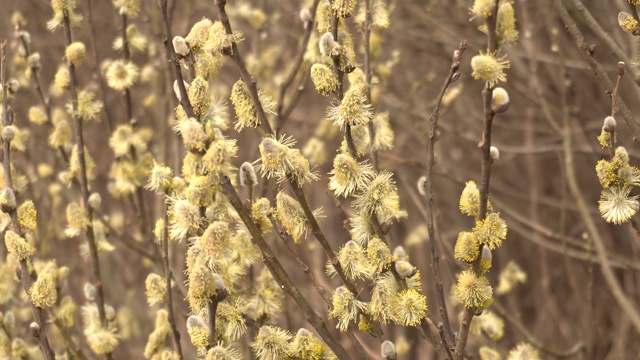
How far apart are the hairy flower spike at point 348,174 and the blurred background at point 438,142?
1620 millimetres

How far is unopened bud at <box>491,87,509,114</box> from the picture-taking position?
3.90 feet

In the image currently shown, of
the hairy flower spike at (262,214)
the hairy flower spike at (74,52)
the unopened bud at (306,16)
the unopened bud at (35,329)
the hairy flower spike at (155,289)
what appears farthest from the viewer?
the unopened bud at (306,16)

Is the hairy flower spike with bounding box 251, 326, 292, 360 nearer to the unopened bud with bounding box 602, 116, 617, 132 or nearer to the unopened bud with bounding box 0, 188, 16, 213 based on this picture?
the unopened bud with bounding box 0, 188, 16, 213

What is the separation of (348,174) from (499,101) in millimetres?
283

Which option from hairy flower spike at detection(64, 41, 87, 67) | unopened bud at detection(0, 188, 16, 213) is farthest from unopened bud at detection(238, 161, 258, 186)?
hairy flower spike at detection(64, 41, 87, 67)

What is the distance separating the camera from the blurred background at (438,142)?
3.32m

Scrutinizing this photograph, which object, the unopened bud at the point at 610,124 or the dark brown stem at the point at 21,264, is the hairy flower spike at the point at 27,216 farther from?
the unopened bud at the point at 610,124

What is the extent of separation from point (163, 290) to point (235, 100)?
51cm

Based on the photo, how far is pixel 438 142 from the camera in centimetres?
421

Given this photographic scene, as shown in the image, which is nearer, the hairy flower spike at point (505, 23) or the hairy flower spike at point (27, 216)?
the hairy flower spike at point (505, 23)

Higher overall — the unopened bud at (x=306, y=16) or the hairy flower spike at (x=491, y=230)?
the unopened bud at (x=306, y=16)

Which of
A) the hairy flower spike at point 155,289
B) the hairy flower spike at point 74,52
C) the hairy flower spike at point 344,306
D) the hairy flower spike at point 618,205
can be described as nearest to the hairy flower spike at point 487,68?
the hairy flower spike at point 618,205

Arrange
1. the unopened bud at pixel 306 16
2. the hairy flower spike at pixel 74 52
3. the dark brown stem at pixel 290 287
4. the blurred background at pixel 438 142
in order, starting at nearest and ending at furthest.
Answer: the dark brown stem at pixel 290 287, the hairy flower spike at pixel 74 52, the unopened bud at pixel 306 16, the blurred background at pixel 438 142

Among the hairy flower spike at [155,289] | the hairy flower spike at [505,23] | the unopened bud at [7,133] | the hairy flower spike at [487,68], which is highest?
the unopened bud at [7,133]
